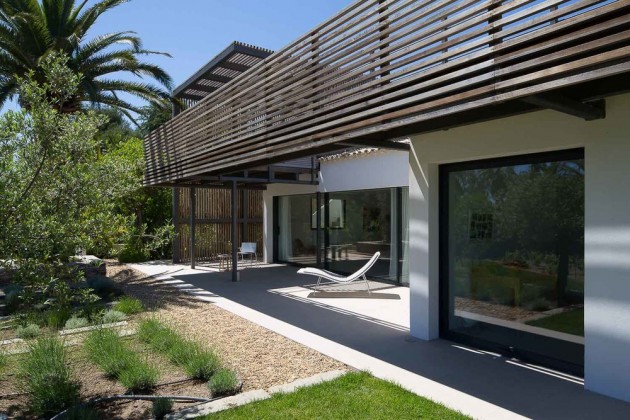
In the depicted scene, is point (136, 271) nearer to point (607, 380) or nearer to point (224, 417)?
point (224, 417)

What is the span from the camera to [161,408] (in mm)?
4141

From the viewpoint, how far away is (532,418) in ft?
13.1

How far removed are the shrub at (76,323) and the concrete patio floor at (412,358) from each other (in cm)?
259

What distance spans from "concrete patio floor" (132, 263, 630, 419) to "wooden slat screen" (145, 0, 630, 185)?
111 inches

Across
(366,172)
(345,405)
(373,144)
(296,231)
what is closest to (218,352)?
(345,405)

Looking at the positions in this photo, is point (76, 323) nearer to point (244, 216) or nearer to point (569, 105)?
point (569, 105)

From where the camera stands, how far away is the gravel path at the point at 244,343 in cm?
532

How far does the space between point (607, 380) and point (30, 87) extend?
238 inches

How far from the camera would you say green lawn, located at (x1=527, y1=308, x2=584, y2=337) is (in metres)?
5.08

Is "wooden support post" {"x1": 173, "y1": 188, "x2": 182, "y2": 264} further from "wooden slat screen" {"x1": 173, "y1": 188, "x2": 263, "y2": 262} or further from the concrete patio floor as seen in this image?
the concrete patio floor

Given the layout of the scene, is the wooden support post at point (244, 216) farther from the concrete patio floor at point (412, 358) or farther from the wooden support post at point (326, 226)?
the concrete patio floor at point (412, 358)

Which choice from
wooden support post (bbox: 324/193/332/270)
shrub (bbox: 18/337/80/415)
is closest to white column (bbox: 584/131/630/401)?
shrub (bbox: 18/337/80/415)

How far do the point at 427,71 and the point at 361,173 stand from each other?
772 centimetres

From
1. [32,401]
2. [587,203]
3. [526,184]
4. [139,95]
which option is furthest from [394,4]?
[139,95]
